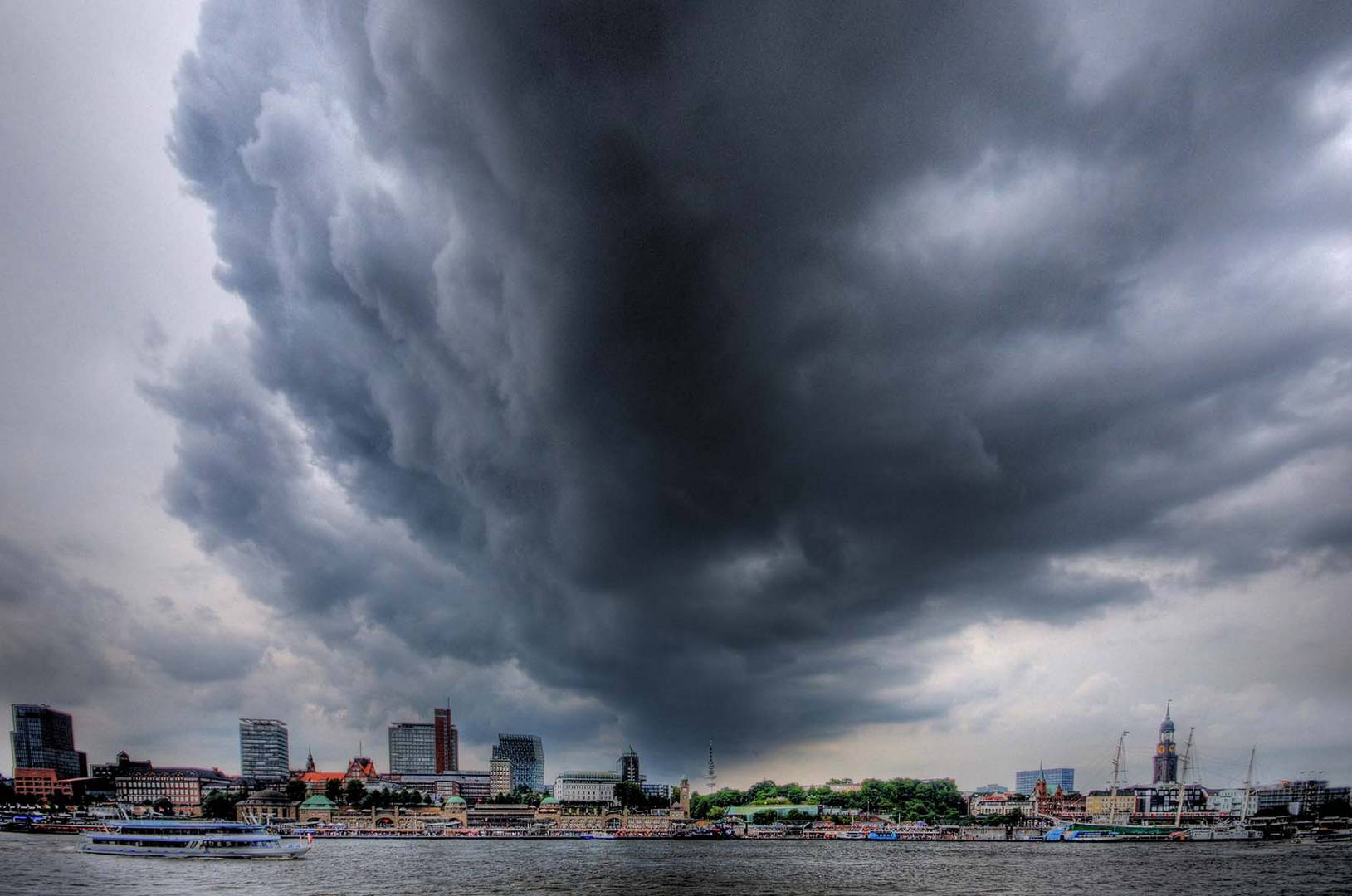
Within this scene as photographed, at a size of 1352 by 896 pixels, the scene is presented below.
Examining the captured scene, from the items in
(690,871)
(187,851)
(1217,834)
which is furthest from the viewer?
(1217,834)

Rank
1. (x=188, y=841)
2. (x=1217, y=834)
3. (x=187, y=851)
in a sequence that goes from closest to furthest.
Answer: (x=187, y=851) → (x=188, y=841) → (x=1217, y=834)

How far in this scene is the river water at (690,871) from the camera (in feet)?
262

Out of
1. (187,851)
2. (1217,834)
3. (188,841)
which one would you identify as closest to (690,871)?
(187,851)

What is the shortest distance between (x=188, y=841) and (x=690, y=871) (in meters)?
71.0

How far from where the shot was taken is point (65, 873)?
8475 cm

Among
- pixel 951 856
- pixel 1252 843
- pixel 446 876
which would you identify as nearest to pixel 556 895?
pixel 446 876

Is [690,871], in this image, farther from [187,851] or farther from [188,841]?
[188,841]

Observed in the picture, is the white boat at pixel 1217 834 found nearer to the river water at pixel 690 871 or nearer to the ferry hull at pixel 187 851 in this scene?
the river water at pixel 690 871

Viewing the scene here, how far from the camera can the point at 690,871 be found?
10619cm

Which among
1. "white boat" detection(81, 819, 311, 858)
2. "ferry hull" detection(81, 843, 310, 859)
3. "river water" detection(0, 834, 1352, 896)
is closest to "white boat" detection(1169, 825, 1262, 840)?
"river water" detection(0, 834, 1352, 896)

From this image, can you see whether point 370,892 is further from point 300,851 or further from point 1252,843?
point 1252,843

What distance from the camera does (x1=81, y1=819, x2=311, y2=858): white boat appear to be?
115 meters

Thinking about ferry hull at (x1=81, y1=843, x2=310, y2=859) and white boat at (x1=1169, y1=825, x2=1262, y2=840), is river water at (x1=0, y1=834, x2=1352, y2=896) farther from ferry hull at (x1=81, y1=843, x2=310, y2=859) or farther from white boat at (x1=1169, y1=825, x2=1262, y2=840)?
white boat at (x1=1169, y1=825, x2=1262, y2=840)

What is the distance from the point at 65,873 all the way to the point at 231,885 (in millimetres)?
20443
